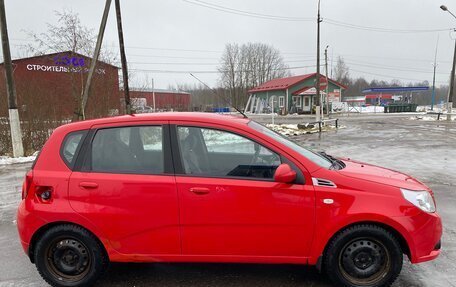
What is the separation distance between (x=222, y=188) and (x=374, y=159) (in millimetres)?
9192

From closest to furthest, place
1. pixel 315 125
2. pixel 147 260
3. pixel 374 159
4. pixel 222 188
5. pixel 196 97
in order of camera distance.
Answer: pixel 222 188
pixel 147 260
pixel 374 159
pixel 315 125
pixel 196 97

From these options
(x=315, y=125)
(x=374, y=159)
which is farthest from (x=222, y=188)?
(x=315, y=125)

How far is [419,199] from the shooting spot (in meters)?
3.21

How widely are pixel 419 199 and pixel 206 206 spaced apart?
1946 mm

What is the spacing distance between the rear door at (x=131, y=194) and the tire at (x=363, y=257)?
1.47m

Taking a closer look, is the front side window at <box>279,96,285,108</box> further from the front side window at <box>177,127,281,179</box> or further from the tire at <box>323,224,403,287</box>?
the tire at <box>323,224,403,287</box>

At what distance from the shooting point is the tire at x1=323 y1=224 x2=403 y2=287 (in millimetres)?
3156

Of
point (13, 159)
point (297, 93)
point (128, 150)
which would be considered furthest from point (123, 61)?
point (297, 93)

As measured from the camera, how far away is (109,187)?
326cm

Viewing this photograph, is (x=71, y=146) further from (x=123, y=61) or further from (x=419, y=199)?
(x=123, y=61)

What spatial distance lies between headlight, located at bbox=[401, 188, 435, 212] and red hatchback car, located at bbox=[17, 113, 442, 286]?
11mm

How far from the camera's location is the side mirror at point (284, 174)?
120 inches

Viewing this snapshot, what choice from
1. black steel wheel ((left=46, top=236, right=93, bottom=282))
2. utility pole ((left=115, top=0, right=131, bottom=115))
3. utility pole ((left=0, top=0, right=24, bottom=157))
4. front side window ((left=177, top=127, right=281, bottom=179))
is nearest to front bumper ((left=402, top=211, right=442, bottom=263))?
front side window ((left=177, top=127, right=281, bottom=179))

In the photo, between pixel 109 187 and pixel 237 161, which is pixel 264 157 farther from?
pixel 109 187
